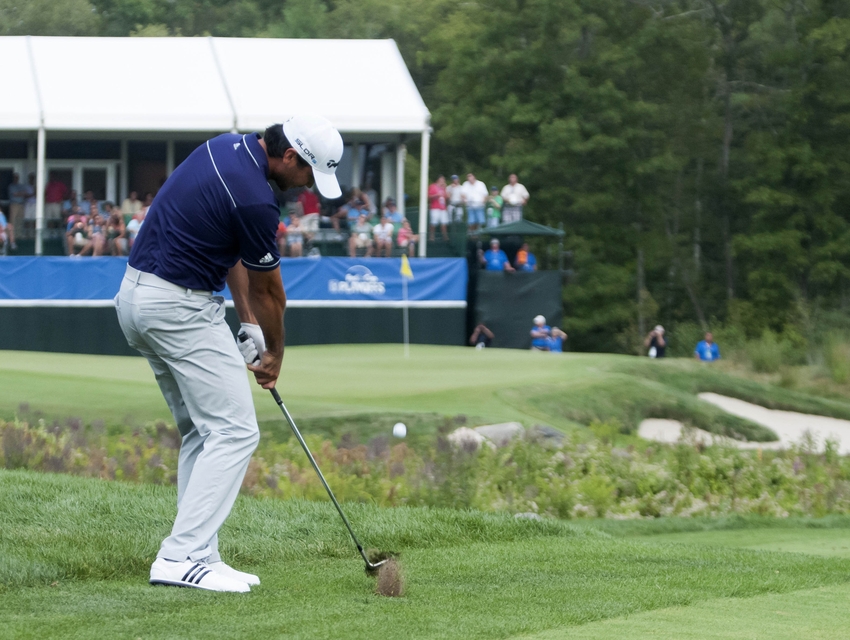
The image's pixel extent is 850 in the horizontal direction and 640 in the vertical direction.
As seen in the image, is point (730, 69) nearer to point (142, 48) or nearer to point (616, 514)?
point (142, 48)

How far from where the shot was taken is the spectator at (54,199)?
2992 centimetres

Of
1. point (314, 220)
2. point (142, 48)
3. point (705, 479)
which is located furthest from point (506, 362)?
point (142, 48)

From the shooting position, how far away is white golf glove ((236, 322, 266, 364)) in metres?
5.50

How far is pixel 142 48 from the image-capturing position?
105 ft

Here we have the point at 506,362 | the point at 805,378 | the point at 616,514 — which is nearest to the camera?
the point at 616,514

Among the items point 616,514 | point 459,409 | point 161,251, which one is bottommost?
point 459,409

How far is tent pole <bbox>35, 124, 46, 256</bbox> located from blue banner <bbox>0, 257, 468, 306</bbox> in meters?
1.94

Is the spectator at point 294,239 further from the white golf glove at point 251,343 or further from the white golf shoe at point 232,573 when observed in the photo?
the white golf shoe at point 232,573

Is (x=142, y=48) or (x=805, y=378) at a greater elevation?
(x=142, y=48)

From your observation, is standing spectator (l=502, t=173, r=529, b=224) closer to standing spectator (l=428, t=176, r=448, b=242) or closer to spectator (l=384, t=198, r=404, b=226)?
standing spectator (l=428, t=176, r=448, b=242)

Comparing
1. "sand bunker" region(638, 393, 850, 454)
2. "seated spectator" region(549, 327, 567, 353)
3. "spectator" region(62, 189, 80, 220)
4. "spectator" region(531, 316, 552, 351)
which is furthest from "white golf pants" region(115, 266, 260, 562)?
"spectator" region(62, 189, 80, 220)

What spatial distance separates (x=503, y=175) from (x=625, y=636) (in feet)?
149

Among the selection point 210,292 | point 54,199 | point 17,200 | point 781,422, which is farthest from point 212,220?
point 54,199

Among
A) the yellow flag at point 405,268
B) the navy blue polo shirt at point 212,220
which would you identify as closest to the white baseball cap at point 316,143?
the navy blue polo shirt at point 212,220
